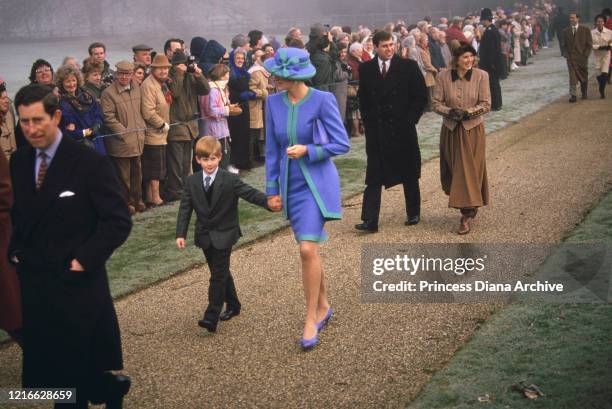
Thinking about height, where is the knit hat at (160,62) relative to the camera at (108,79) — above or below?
above

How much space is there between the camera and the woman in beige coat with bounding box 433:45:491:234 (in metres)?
9.60

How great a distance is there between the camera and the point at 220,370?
6207 millimetres

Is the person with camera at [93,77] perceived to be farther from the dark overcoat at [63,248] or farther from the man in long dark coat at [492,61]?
the man in long dark coat at [492,61]

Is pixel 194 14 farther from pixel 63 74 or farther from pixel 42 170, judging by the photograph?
pixel 42 170

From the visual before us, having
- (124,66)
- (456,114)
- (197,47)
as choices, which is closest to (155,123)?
(124,66)

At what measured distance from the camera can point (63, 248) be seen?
476cm

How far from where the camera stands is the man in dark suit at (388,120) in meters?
9.82

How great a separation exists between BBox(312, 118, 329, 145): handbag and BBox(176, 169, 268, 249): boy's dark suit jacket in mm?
694

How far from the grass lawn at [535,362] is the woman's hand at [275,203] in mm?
1541

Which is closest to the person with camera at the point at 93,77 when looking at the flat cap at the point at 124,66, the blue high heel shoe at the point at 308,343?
the flat cap at the point at 124,66

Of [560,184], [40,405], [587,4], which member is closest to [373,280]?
[40,405]

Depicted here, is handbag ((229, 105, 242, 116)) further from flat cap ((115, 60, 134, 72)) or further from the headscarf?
flat cap ((115, 60, 134, 72))

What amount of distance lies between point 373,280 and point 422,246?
4.01 feet

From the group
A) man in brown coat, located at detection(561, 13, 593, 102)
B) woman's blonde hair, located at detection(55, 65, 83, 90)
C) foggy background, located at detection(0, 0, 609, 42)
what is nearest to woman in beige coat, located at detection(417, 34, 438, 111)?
man in brown coat, located at detection(561, 13, 593, 102)
